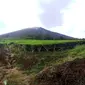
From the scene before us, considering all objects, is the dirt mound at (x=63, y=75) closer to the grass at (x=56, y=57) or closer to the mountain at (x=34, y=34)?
the grass at (x=56, y=57)

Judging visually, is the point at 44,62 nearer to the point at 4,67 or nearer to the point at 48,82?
the point at 4,67

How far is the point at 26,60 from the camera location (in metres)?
33.8

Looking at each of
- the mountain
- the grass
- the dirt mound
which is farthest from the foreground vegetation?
the mountain

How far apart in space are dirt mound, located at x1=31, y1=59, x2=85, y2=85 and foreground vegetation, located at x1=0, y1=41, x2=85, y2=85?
77cm

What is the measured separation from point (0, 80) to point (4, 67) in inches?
204

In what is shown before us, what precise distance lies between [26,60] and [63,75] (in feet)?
27.7

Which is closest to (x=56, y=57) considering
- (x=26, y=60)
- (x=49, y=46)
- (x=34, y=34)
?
(x=26, y=60)

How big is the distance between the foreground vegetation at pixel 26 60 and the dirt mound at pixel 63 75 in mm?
766

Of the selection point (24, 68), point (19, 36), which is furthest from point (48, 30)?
point (24, 68)

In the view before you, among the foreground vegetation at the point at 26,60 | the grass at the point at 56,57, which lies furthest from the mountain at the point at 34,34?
the grass at the point at 56,57

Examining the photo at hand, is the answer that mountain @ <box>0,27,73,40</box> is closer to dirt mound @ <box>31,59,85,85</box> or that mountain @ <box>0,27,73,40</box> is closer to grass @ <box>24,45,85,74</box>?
grass @ <box>24,45,85,74</box>

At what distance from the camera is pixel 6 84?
86.6ft

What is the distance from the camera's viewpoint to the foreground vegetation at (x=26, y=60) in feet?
93.1

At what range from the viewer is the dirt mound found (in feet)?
84.1
